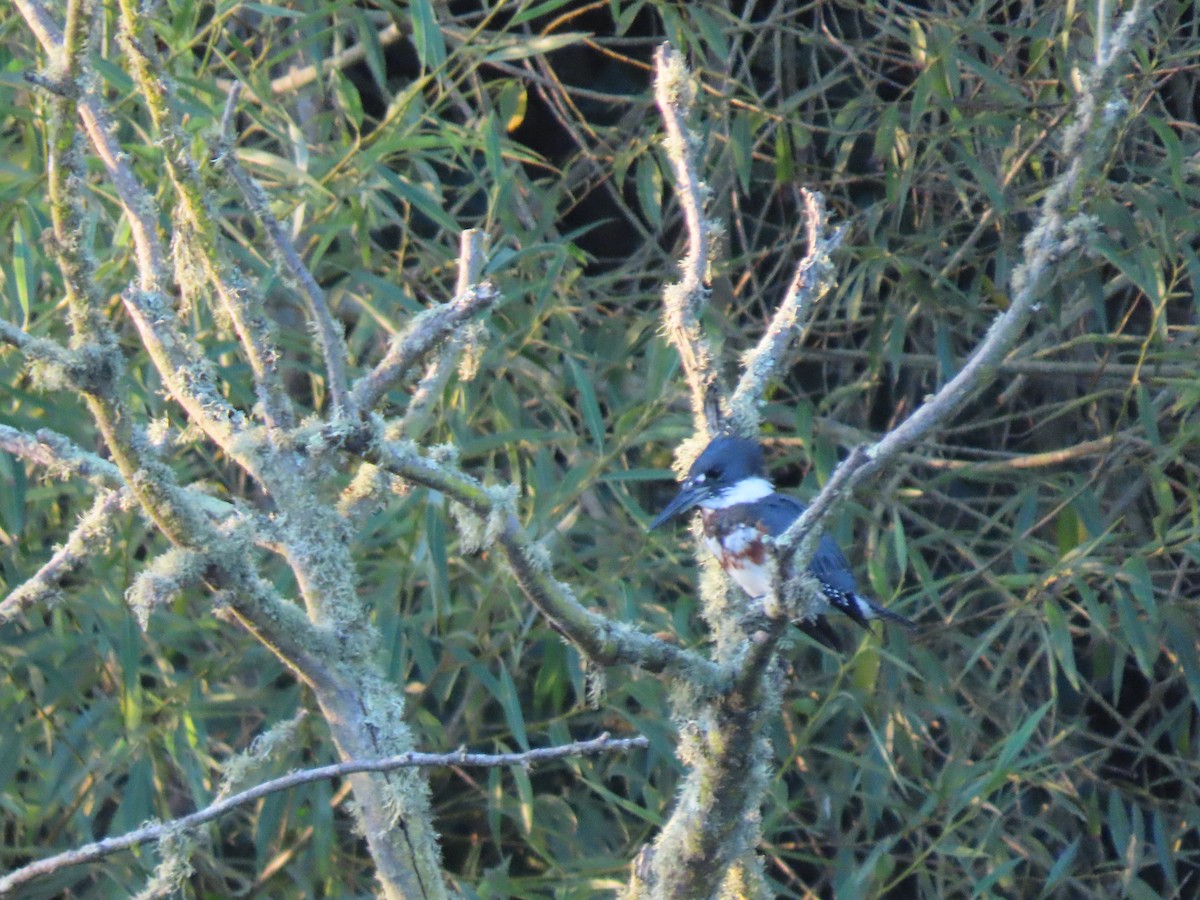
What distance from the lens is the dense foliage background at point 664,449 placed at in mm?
2078

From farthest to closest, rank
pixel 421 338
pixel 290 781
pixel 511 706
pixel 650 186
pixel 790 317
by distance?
1. pixel 650 186
2. pixel 511 706
3. pixel 790 317
4. pixel 421 338
5. pixel 290 781

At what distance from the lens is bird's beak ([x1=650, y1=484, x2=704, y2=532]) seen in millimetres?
1987

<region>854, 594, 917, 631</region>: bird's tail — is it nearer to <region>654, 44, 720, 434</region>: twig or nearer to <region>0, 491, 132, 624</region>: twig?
<region>654, 44, 720, 434</region>: twig

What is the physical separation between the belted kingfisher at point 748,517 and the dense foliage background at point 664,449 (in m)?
0.07

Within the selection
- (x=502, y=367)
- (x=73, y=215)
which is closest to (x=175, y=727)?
(x=502, y=367)

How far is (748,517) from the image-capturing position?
2051 millimetres

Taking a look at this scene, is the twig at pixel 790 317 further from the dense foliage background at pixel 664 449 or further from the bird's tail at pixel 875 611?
the bird's tail at pixel 875 611

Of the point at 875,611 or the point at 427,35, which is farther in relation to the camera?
the point at 875,611

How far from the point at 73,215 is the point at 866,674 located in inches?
57.4

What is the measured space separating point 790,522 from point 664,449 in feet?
1.22

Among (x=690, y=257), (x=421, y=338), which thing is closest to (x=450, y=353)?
(x=421, y=338)

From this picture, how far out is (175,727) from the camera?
211 cm

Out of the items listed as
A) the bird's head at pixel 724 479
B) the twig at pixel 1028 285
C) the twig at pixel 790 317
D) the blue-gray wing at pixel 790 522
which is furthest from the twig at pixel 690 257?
the blue-gray wing at pixel 790 522

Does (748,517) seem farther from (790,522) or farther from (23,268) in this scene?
(23,268)
